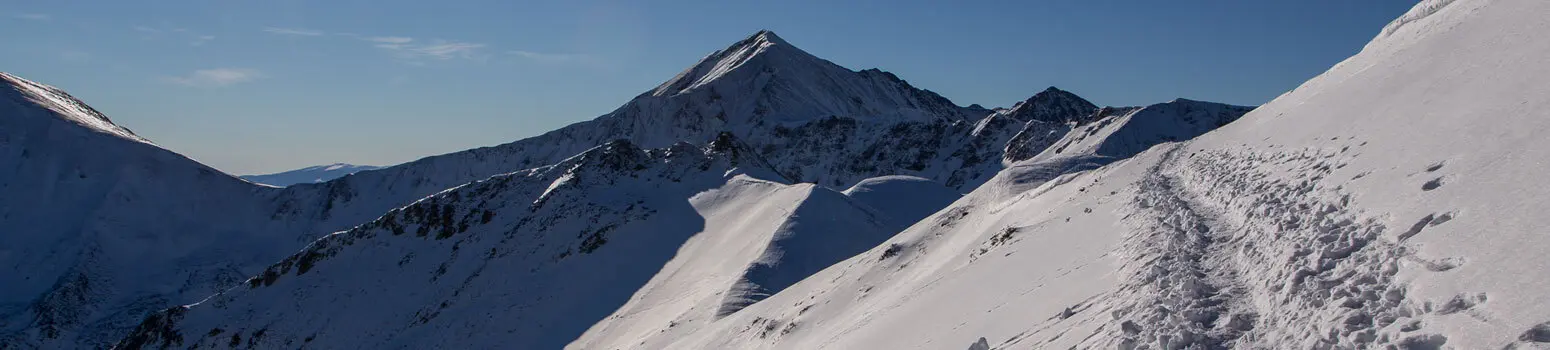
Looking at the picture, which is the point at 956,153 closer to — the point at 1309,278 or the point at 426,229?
the point at 426,229

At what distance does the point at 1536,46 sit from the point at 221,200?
147260 millimetres

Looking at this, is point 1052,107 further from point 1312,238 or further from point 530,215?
point 1312,238

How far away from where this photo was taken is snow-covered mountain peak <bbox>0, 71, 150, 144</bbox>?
132125mm

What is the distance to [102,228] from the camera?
11531 cm

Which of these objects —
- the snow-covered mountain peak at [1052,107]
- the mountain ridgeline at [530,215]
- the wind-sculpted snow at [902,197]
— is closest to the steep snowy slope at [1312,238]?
the mountain ridgeline at [530,215]

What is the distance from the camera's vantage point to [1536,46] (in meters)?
14.5

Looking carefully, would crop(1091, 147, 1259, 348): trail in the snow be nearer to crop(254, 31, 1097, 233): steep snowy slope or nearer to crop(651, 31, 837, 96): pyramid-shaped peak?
crop(254, 31, 1097, 233): steep snowy slope

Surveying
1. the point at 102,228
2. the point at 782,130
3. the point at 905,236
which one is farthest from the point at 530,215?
the point at 782,130

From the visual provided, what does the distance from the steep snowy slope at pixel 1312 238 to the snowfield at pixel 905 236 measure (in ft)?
0.18

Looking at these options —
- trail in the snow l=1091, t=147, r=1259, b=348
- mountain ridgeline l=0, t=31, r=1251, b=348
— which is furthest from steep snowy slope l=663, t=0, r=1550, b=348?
mountain ridgeline l=0, t=31, r=1251, b=348

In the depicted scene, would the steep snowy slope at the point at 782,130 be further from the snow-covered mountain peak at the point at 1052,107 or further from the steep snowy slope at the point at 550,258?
the steep snowy slope at the point at 550,258

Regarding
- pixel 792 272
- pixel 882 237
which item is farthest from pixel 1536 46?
pixel 882 237

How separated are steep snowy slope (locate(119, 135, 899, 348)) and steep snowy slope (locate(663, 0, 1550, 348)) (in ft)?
51.6

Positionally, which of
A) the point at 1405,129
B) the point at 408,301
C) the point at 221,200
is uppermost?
the point at 221,200
